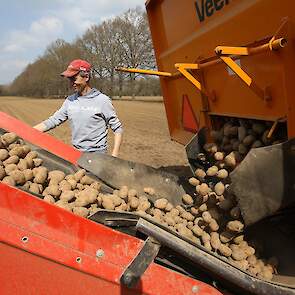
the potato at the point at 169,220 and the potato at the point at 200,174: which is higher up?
the potato at the point at 200,174

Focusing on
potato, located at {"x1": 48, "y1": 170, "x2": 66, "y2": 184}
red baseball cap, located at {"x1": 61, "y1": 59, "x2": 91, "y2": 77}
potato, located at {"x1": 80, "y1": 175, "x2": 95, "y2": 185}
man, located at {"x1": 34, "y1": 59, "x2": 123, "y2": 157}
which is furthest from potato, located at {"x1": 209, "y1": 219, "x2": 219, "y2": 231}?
red baseball cap, located at {"x1": 61, "y1": 59, "x2": 91, "y2": 77}

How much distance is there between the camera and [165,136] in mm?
12742

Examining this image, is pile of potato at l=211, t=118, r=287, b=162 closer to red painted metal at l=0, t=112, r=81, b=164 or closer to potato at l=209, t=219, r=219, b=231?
potato at l=209, t=219, r=219, b=231

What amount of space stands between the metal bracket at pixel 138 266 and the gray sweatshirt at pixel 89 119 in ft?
6.49

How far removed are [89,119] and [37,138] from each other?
0.74 meters

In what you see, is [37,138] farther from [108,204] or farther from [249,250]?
[249,250]

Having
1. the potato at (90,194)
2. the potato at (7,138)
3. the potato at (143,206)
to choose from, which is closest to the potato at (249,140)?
the potato at (143,206)

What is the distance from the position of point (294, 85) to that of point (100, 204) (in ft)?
3.94

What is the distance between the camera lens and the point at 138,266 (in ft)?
5.33

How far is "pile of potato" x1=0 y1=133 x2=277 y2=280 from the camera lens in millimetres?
2178

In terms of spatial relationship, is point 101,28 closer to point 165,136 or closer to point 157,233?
point 165,136

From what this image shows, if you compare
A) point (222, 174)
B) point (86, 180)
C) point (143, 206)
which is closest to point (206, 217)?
point (222, 174)

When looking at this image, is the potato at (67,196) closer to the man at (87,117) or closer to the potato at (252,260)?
the potato at (252,260)

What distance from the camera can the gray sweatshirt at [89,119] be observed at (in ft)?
11.5
